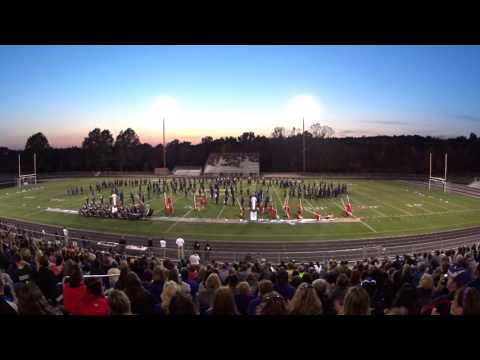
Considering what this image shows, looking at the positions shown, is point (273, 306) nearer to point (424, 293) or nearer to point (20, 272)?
point (424, 293)

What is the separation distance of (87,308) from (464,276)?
459cm

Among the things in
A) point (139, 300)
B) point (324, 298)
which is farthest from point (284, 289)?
point (139, 300)

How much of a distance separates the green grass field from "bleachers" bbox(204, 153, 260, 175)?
51.1ft

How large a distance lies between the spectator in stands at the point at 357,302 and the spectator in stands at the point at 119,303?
1897 millimetres

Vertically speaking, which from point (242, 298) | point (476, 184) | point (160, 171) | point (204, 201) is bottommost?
point (204, 201)

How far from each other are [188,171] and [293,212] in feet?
89.4

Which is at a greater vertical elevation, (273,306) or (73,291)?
(273,306)

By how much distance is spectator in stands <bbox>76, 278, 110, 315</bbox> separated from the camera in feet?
11.5

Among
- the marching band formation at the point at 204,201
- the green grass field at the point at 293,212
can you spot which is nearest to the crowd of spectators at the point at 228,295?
the green grass field at the point at 293,212

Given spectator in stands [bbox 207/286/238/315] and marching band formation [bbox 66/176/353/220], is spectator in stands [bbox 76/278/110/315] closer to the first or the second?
spectator in stands [bbox 207/286/238/315]

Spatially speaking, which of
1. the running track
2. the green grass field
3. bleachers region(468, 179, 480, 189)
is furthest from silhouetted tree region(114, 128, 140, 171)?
bleachers region(468, 179, 480, 189)

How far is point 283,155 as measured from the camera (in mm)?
49375

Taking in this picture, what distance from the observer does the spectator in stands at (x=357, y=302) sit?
3.20 metres
